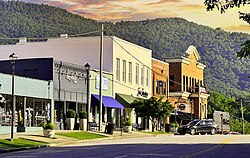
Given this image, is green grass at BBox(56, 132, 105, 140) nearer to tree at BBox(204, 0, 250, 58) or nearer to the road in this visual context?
the road

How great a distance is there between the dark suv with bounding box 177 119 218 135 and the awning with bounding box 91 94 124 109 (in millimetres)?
6764

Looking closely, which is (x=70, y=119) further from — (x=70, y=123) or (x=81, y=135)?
(x=81, y=135)

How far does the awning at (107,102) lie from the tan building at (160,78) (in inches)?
602

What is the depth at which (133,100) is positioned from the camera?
228 feet

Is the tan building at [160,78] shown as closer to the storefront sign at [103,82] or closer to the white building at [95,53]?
the white building at [95,53]

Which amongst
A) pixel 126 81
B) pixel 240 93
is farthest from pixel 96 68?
pixel 240 93

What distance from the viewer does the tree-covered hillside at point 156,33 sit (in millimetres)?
112938

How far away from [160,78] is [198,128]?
1852 centimetres

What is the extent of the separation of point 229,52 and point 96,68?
13233cm

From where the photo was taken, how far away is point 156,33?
5965 inches

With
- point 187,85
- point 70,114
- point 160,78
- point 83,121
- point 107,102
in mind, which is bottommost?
point 83,121

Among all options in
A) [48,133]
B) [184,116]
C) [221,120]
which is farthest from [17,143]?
[221,120]

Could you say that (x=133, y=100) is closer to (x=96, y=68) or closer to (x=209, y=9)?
(x=96, y=68)

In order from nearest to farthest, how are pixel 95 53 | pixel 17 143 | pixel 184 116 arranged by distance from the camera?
pixel 17 143, pixel 95 53, pixel 184 116
